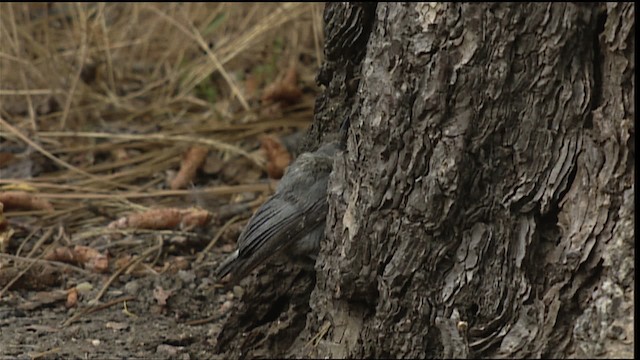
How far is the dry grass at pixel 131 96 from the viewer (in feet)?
12.8

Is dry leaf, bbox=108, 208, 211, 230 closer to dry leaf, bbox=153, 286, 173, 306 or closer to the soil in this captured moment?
the soil

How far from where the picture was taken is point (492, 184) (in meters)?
1.95

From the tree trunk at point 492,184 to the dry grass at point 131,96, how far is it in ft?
5.67

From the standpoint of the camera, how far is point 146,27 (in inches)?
208

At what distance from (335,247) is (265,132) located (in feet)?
7.81

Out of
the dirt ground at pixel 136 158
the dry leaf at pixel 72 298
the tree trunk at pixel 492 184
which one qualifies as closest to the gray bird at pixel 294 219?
the tree trunk at pixel 492 184

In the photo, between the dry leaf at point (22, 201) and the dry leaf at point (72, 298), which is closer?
the dry leaf at point (72, 298)

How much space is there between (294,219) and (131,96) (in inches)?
108

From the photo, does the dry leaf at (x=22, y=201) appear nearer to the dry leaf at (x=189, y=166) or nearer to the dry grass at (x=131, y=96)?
the dry grass at (x=131, y=96)

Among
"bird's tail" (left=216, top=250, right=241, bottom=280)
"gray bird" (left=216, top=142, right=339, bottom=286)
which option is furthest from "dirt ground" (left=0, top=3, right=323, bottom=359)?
"gray bird" (left=216, top=142, right=339, bottom=286)

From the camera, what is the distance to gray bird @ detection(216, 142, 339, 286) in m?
2.29

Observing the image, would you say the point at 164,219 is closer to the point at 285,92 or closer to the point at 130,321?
the point at 130,321

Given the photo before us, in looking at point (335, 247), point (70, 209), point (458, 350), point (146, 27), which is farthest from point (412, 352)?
point (146, 27)

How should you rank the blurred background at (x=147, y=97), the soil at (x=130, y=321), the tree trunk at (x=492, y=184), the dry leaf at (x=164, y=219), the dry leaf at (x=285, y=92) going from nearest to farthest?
the tree trunk at (x=492, y=184)
the soil at (x=130, y=321)
the dry leaf at (x=164, y=219)
the blurred background at (x=147, y=97)
the dry leaf at (x=285, y=92)
